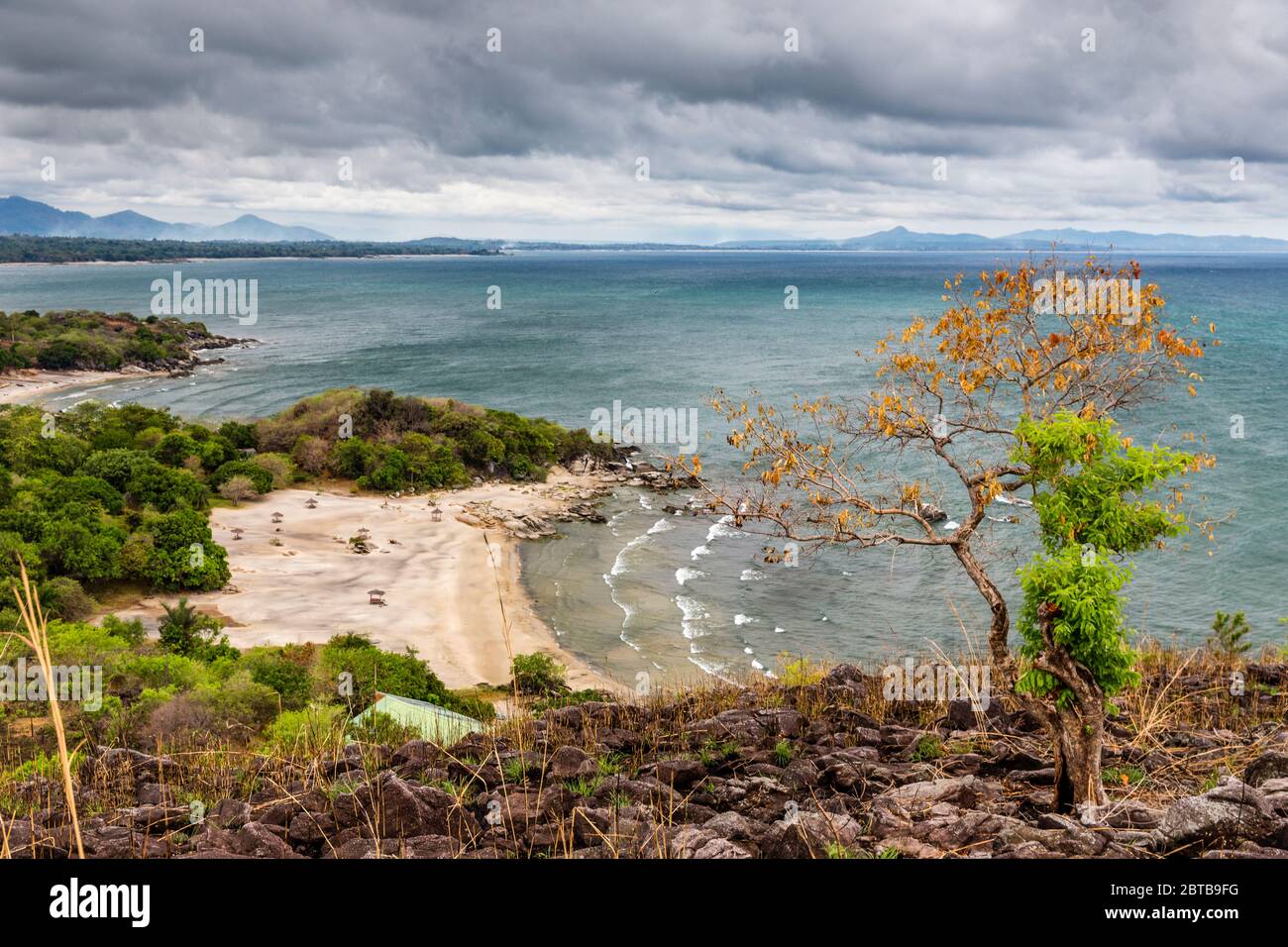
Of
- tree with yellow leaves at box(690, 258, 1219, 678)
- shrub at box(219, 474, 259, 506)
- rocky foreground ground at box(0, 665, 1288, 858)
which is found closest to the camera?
rocky foreground ground at box(0, 665, 1288, 858)

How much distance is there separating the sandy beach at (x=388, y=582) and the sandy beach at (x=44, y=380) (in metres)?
41.1

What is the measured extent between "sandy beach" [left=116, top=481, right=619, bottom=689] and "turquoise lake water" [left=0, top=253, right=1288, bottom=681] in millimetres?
2076

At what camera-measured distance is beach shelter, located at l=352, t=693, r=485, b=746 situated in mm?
14336

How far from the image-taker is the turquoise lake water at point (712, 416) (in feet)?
104

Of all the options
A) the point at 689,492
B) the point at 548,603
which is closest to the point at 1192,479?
the point at 689,492

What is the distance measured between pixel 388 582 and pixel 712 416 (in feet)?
129

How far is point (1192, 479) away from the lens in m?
45.3

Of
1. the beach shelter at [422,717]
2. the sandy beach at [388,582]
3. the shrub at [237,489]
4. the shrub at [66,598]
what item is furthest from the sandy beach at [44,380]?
the beach shelter at [422,717]

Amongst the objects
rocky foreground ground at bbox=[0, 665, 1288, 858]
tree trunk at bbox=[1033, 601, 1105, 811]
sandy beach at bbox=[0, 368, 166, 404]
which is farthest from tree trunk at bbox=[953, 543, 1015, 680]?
sandy beach at bbox=[0, 368, 166, 404]

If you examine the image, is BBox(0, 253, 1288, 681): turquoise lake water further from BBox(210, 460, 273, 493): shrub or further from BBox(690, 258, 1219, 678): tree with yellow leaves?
BBox(210, 460, 273, 493): shrub

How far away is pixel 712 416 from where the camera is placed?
69.4 m

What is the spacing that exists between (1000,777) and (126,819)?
29.6 feet

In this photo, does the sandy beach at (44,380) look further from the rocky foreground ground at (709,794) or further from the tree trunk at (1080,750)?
the tree trunk at (1080,750)

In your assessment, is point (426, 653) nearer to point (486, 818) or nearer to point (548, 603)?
point (548, 603)
